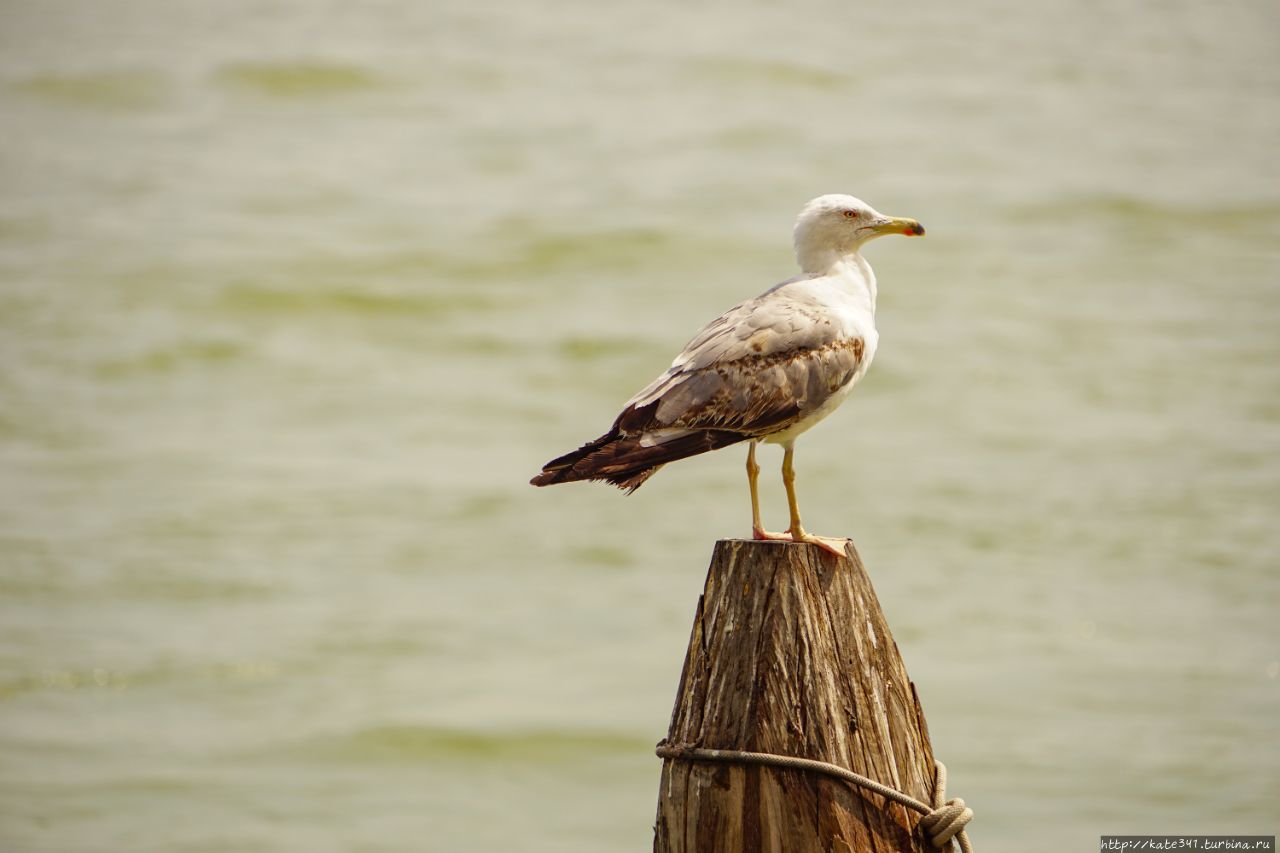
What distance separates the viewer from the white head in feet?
16.5

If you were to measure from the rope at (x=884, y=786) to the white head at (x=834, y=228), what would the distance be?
1924 millimetres

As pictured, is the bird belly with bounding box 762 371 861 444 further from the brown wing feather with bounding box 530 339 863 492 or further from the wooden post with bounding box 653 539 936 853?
the wooden post with bounding box 653 539 936 853

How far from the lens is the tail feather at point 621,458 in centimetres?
396

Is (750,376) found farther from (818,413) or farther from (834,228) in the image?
(834,228)

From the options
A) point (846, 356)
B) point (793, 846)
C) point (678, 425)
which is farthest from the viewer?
point (846, 356)

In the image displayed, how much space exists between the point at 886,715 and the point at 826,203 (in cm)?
199

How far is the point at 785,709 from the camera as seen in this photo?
3.69 meters

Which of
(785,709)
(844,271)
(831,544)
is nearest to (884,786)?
(785,709)

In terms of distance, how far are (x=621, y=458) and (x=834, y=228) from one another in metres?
1.43

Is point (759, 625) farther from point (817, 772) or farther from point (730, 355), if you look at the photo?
point (730, 355)

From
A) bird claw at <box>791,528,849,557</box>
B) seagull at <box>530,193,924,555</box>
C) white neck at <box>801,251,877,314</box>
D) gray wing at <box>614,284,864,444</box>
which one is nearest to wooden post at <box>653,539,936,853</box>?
bird claw at <box>791,528,849,557</box>

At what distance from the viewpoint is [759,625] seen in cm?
370

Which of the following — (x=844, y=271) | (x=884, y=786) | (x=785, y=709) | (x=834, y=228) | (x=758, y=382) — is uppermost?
(x=834, y=228)

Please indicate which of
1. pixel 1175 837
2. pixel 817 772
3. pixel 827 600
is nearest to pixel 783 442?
pixel 827 600
